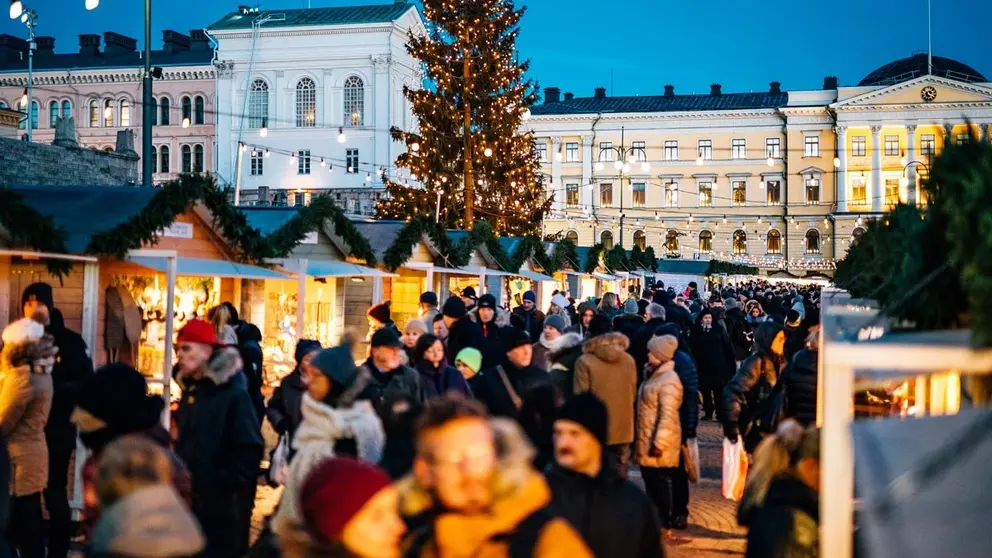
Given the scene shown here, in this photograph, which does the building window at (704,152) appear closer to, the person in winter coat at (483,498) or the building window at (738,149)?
the building window at (738,149)

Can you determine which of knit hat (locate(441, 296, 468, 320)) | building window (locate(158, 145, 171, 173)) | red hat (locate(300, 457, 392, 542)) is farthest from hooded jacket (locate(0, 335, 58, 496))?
building window (locate(158, 145, 171, 173))

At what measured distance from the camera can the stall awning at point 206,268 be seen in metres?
10.5

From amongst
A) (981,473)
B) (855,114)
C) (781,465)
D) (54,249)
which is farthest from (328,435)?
(855,114)

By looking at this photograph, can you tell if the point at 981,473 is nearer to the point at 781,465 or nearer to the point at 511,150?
the point at 781,465

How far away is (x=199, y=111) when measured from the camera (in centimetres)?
7244

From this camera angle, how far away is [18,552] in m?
7.17

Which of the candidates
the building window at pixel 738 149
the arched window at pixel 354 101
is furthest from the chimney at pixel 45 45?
the building window at pixel 738 149

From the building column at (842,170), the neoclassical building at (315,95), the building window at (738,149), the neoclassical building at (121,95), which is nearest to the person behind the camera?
the neoclassical building at (315,95)

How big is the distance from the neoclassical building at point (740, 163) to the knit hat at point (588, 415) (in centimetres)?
7063

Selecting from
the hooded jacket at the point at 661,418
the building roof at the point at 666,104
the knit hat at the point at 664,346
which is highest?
the building roof at the point at 666,104

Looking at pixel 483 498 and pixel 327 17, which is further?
pixel 327 17

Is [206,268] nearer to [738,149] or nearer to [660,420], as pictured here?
[660,420]

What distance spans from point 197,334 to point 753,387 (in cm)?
448

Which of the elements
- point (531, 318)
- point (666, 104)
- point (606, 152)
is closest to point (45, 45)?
point (606, 152)
